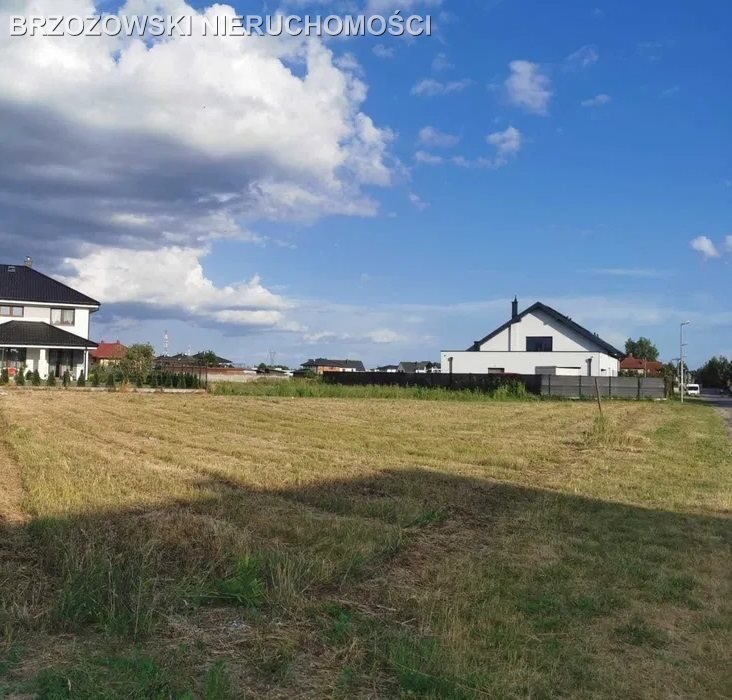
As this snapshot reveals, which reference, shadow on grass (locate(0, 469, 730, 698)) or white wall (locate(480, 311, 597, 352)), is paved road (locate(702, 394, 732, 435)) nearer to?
white wall (locate(480, 311, 597, 352))

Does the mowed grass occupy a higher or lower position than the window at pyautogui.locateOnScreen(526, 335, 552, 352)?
lower

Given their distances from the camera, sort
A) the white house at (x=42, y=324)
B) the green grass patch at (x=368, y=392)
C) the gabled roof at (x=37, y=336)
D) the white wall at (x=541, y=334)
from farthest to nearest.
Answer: the white wall at (x=541, y=334) < the white house at (x=42, y=324) < the gabled roof at (x=37, y=336) < the green grass patch at (x=368, y=392)

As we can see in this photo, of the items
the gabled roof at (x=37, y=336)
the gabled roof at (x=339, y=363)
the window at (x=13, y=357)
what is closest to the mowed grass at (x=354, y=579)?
the gabled roof at (x=37, y=336)

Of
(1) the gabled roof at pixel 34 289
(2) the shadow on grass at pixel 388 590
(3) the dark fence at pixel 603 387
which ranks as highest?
(1) the gabled roof at pixel 34 289

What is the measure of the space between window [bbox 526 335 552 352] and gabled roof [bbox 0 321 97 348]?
1217 inches

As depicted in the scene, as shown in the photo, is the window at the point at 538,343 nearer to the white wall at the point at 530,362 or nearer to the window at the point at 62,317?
the white wall at the point at 530,362

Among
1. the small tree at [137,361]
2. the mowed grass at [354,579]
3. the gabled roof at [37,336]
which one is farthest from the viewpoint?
the gabled roof at [37,336]

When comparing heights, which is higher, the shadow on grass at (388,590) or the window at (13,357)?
the window at (13,357)

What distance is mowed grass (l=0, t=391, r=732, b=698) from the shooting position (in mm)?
3775

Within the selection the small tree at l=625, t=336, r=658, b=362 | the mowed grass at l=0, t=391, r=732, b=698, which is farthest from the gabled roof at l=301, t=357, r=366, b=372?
the mowed grass at l=0, t=391, r=732, b=698

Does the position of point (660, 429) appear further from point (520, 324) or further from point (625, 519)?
point (520, 324)

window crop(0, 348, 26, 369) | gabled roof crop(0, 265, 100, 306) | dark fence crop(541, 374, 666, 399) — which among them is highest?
gabled roof crop(0, 265, 100, 306)

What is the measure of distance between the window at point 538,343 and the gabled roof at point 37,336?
101 feet

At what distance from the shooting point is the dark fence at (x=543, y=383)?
1663 inches
